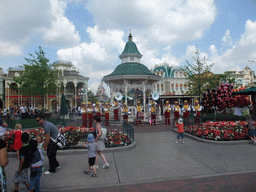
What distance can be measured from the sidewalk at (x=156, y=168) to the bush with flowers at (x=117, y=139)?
474mm

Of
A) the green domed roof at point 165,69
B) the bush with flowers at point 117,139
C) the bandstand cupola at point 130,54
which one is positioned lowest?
the bush with flowers at point 117,139

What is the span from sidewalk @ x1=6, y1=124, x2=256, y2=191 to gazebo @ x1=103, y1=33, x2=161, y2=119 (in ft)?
33.3

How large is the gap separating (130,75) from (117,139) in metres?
9.92

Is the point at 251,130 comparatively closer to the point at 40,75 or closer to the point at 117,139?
the point at 117,139

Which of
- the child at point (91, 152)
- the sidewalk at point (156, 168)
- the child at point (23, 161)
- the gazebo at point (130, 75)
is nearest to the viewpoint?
the child at point (23, 161)

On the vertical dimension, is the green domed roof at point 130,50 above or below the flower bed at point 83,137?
above

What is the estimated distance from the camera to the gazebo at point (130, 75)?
58.7ft

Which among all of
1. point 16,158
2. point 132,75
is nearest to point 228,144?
point 16,158

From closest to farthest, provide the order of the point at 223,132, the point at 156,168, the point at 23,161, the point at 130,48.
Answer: the point at 23,161 < the point at 156,168 < the point at 223,132 < the point at 130,48

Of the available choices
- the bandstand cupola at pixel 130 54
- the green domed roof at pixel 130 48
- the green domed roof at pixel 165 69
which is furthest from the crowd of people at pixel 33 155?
the green domed roof at pixel 165 69

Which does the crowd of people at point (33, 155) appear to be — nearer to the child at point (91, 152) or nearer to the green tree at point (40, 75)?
the child at point (91, 152)

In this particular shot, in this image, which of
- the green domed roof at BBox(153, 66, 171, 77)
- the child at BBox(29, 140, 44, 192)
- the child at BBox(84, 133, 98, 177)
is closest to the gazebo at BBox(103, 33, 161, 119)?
the child at BBox(84, 133, 98, 177)

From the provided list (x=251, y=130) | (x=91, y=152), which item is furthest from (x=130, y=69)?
(x=91, y=152)

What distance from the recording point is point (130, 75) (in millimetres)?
17562
